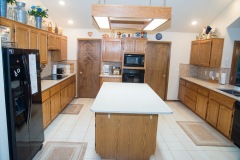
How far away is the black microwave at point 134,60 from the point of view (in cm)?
522

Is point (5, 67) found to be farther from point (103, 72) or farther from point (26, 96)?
point (103, 72)

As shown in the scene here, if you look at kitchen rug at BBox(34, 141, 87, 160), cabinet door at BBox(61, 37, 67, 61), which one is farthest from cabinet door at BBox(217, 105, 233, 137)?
cabinet door at BBox(61, 37, 67, 61)

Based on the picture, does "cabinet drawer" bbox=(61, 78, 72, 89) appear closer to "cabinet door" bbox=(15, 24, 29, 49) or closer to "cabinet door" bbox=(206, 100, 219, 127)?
"cabinet door" bbox=(15, 24, 29, 49)

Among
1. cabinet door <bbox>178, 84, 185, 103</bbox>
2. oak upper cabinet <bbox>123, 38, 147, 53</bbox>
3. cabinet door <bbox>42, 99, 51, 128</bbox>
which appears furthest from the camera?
cabinet door <bbox>178, 84, 185, 103</bbox>

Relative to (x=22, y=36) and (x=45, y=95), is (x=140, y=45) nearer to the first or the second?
(x=45, y=95)

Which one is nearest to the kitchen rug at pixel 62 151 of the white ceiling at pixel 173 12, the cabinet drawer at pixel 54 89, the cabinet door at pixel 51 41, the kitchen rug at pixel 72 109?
the cabinet drawer at pixel 54 89

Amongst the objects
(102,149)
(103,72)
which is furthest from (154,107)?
(103,72)

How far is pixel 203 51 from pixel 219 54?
0.48m

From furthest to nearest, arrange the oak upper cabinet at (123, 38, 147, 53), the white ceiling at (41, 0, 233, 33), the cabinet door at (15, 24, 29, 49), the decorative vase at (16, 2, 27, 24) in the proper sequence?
the oak upper cabinet at (123, 38, 147, 53), the white ceiling at (41, 0, 233, 33), the decorative vase at (16, 2, 27, 24), the cabinet door at (15, 24, 29, 49)

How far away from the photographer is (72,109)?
4.95 m

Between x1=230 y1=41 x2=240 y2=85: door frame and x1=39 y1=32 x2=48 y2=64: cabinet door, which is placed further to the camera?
x1=230 y1=41 x2=240 y2=85: door frame

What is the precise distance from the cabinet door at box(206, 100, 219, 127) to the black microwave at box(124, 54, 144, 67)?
2.15 metres

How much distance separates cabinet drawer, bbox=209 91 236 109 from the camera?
3312mm

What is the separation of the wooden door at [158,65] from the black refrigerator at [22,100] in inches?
157
